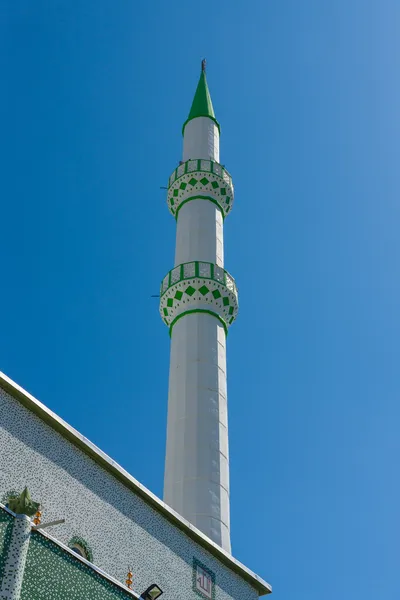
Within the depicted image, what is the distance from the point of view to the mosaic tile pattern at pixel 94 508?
7.43m

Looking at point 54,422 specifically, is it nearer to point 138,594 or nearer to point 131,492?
point 131,492

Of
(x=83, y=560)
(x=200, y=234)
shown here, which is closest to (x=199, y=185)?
(x=200, y=234)

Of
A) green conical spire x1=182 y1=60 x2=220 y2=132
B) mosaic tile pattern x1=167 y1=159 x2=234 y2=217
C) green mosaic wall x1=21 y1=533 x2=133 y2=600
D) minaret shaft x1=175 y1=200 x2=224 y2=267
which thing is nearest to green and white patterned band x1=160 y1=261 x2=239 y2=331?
minaret shaft x1=175 y1=200 x2=224 y2=267

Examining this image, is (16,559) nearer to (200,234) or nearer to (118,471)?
(118,471)

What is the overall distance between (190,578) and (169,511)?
2.52 ft

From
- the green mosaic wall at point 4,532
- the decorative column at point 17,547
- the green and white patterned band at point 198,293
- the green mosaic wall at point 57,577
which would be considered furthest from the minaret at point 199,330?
the green mosaic wall at point 4,532

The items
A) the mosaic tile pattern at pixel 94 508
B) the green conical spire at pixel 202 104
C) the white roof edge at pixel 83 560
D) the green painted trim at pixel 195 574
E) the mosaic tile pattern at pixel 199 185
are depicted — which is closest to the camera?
the white roof edge at pixel 83 560

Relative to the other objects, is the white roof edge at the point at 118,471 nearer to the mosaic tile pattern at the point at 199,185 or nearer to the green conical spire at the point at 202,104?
the mosaic tile pattern at the point at 199,185

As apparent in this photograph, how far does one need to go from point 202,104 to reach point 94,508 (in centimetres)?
1475

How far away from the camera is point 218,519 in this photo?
12984 mm

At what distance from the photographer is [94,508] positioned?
800 cm

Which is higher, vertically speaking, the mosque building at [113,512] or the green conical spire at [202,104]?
the green conical spire at [202,104]

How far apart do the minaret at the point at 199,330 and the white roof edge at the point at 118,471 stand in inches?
116

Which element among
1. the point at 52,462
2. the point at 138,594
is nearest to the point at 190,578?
the point at 138,594
